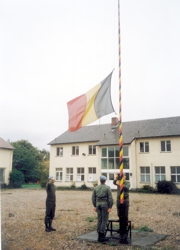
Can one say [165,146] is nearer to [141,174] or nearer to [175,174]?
[175,174]

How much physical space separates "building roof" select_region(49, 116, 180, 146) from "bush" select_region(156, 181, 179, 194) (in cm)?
591

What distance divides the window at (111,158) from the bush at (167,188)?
525 cm

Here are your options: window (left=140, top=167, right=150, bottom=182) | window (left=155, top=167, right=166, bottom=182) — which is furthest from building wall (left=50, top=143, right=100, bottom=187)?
Result: window (left=155, top=167, right=166, bottom=182)

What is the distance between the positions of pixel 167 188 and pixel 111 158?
8340 mm

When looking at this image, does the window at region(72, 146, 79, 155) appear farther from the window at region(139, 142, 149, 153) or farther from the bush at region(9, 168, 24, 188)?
the window at region(139, 142, 149, 153)

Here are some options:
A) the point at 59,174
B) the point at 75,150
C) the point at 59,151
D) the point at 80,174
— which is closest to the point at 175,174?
the point at 80,174

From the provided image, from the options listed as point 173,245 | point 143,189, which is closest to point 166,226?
point 173,245

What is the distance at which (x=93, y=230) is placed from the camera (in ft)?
31.2

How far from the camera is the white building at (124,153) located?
31.5 metres

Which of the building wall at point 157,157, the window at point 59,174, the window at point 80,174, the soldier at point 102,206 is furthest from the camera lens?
the window at point 59,174

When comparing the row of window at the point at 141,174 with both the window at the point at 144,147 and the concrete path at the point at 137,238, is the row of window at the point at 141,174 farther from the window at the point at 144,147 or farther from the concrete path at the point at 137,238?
the concrete path at the point at 137,238

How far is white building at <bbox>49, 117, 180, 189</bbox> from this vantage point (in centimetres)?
3145

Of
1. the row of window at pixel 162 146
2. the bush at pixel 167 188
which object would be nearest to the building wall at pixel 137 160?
the row of window at pixel 162 146

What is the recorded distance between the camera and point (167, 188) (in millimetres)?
28938
